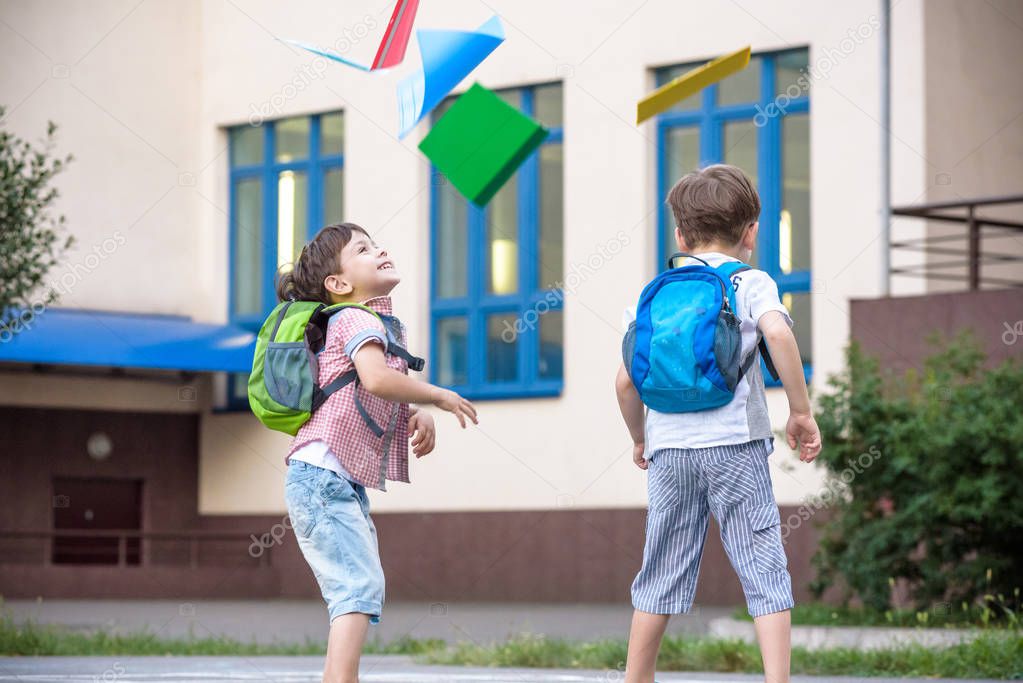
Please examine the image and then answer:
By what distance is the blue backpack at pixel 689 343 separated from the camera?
4.85 m

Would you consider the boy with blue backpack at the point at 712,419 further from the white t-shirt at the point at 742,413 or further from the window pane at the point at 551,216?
the window pane at the point at 551,216

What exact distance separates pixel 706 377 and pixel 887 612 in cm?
585

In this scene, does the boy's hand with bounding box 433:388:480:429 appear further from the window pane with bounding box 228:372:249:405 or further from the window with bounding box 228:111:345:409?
the window pane with bounding box 228:372:249:405

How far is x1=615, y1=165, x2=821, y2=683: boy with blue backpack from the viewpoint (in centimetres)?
485

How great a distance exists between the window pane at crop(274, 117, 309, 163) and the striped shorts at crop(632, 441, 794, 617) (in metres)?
16.2

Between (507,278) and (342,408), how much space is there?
1390 centimetres

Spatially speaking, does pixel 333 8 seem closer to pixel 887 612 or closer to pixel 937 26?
pixel 937 26

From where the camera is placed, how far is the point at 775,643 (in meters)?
4.77

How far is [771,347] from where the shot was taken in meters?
4.84

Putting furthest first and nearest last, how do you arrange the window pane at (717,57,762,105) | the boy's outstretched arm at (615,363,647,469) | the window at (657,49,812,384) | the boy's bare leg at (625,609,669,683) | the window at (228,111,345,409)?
1. the window at (228,111,345,409)
2. the window pane at (717,57,762,105)
3. the window at (657,49,812,384)
4. the boy's outstretched arm at (615,363,647,469)
5. the boy's bare leg at (625,609,669,683)

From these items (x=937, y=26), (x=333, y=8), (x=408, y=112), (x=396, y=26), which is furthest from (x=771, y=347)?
(x=333, y=8)

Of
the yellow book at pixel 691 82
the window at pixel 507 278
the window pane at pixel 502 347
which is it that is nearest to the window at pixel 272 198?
the window at pixel 507 278

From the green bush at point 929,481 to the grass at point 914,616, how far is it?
6 cm

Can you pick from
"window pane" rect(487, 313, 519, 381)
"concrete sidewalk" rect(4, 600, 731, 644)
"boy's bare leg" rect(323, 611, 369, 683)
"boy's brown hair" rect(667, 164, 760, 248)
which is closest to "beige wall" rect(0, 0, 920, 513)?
"window pane" rect(487, 313, 519, 381)
